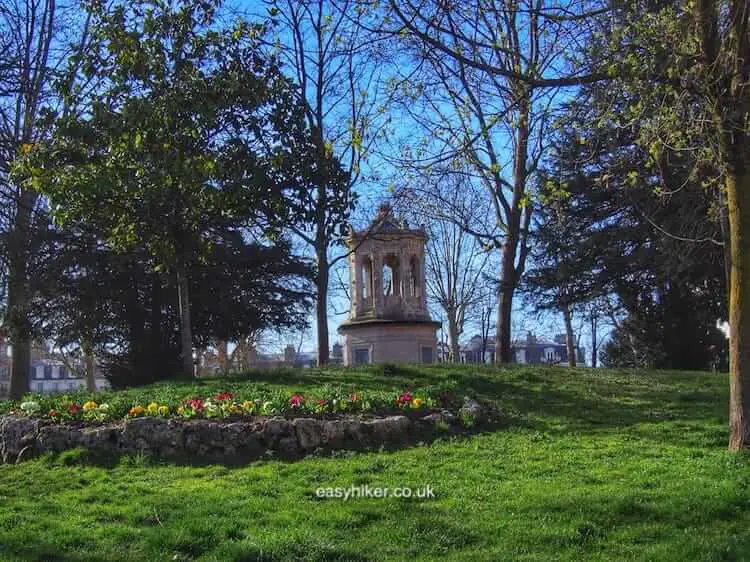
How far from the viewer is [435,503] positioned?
6.15 m

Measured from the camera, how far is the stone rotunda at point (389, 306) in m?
21.0

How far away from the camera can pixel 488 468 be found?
7.34m

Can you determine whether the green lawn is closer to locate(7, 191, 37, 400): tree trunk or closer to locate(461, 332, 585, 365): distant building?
locate(7, 191, 37, 400): tree trunk

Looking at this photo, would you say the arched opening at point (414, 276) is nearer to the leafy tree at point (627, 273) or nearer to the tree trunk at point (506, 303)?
the leafy tree at point (627, 273)

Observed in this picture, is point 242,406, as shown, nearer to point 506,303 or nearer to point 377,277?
point 506,303

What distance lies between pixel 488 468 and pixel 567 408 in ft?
12.9

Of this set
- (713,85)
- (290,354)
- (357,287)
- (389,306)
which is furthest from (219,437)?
(290,354)

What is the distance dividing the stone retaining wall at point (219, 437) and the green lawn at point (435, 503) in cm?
34

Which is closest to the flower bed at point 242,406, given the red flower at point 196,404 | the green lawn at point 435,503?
the red flower at point 196,404

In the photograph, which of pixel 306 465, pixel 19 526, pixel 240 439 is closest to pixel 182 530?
pixel 19 526

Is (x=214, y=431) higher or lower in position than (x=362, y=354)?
lower

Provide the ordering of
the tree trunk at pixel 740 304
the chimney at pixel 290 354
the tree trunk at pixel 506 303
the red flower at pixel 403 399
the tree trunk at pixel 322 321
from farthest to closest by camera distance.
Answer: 1. the chimney at pixel 290 354
2. the tree trunk at pixel 506 303
3. the tree trunk at pixel 322 321
4. the red flower at pixel 403 399
5. the tree trunk at pixel 740 304

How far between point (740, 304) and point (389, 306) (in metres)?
14.4

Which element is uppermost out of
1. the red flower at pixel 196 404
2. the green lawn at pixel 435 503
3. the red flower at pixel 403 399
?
the red flower at pixel 196 404
